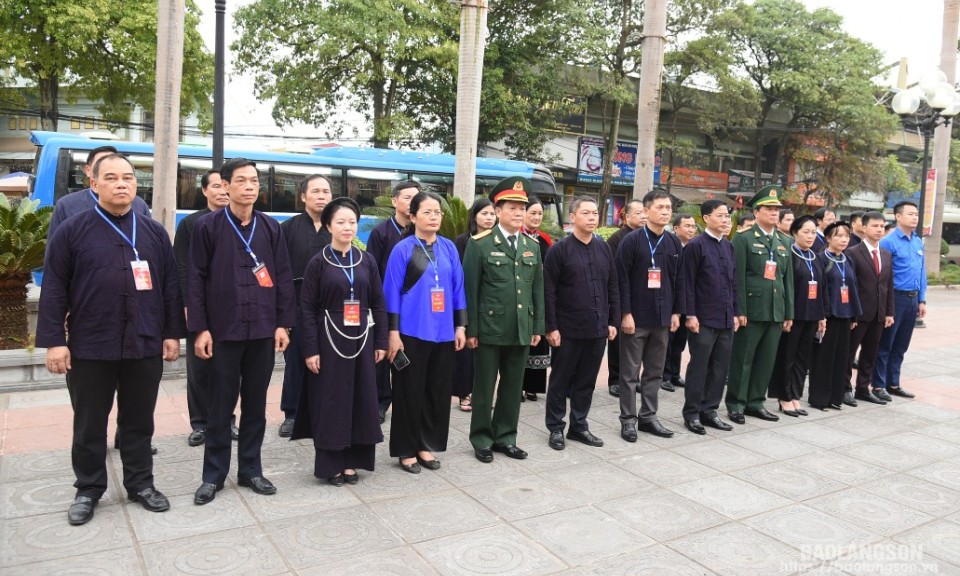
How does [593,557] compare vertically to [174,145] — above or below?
below

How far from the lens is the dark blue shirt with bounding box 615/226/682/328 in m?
5.48

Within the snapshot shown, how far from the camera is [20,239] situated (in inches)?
254

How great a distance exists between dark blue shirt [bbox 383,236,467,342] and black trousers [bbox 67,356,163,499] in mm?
1428

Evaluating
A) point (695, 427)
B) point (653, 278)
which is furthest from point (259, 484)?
point (695, 427)

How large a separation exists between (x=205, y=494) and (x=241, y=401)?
0.53 metres

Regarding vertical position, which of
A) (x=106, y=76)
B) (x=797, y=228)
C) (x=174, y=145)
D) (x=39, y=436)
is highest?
(x=106, y=76)

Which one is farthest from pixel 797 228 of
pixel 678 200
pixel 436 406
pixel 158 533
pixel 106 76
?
pixel 678 200

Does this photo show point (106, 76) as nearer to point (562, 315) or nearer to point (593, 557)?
point (562, 315)

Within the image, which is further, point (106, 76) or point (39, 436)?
point (106, 76)

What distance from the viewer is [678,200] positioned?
28.7m

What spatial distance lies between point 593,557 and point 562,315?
80.9 inches

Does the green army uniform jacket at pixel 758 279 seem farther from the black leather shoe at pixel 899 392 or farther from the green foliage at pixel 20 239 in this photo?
the green foliage at pixel 20 239

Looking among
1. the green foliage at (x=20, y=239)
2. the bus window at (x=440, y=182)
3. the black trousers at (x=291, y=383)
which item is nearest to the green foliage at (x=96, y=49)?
the bus window at (x=440, y=182)

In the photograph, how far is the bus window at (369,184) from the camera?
1562cm
